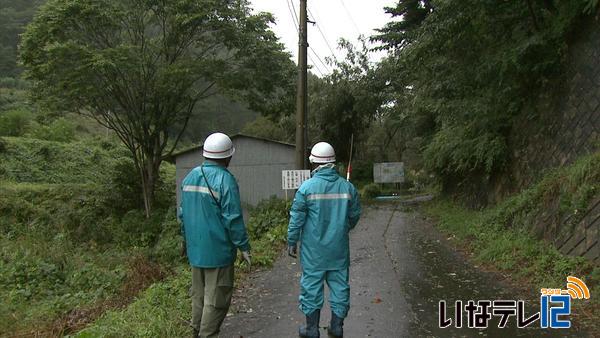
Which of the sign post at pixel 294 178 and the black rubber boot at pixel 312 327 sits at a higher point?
the sign post at pixel 294 178

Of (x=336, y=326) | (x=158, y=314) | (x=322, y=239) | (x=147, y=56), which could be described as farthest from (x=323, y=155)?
(x=147, y=56)

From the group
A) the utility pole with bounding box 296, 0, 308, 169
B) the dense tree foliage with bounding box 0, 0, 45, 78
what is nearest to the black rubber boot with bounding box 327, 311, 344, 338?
the utility pole with bounding box 296, 0, 308, 169

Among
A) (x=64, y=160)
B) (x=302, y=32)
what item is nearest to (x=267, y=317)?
(x=302, y=32)

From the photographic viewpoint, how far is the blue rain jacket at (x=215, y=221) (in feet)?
13.5

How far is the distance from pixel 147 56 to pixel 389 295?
1431 centimetres

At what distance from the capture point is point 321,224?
428 cm

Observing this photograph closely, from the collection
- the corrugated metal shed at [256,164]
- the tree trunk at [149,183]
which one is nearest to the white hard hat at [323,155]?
the corrugated metal shed at [256,164]

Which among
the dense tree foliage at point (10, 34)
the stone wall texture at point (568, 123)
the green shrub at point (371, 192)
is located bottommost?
the green shrub at point (371, 192)

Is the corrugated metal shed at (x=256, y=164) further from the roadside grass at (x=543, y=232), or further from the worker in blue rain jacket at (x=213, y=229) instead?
the worker in blue rain jacket at (x=213, y=229)

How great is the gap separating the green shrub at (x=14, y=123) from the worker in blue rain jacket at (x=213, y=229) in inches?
1371

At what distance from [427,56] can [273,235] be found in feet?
18.5

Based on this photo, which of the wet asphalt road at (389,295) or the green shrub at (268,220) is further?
the green shrub at (268,220)

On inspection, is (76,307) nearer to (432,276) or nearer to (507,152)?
(432,276)

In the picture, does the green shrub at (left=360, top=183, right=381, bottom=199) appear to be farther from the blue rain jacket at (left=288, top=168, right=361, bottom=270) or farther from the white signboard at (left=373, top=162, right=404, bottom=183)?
the blue rain jacket at (left=288, top=168, right=361, bottom=270)
